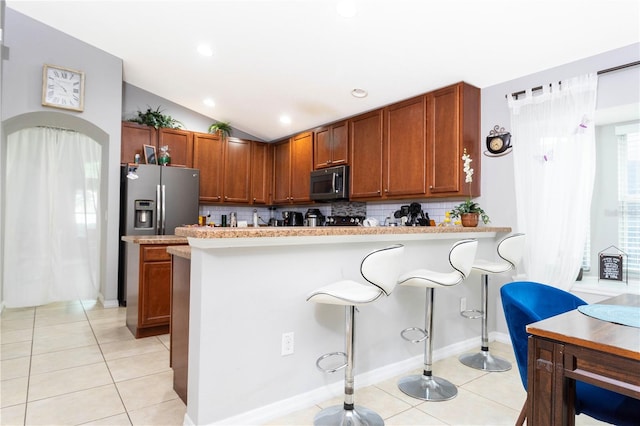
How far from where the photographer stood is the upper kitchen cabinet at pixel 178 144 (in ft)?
16.7

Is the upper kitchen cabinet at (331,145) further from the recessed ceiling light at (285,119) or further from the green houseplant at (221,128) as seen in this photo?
the green houseplant at (221,128)

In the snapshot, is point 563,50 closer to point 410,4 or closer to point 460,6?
point 460,6

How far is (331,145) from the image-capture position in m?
4.94

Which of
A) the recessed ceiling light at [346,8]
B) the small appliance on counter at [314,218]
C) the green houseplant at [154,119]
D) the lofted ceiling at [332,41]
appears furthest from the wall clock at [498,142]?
the green houseplant at [154,119]

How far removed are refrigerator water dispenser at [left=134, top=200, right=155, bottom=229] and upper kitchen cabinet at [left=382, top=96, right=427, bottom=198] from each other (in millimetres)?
2901

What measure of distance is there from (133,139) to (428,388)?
459 centimetres

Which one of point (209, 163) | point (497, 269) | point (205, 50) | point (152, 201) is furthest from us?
point (209, 163)

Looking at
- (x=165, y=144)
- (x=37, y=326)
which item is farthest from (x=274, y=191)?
(x=37, y=326)

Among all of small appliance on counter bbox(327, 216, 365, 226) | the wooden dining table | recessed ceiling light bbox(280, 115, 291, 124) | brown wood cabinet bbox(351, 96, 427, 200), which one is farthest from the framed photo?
the wooden dining table

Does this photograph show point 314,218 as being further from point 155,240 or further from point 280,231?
point 280,231

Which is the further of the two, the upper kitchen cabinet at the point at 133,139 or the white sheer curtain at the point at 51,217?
the upper kitchen cabinet at the point at 133,139

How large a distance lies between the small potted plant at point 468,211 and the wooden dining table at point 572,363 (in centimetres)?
202

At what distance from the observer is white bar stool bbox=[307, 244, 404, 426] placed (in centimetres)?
180

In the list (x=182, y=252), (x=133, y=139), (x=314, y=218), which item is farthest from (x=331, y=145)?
(x=182, y=252)
